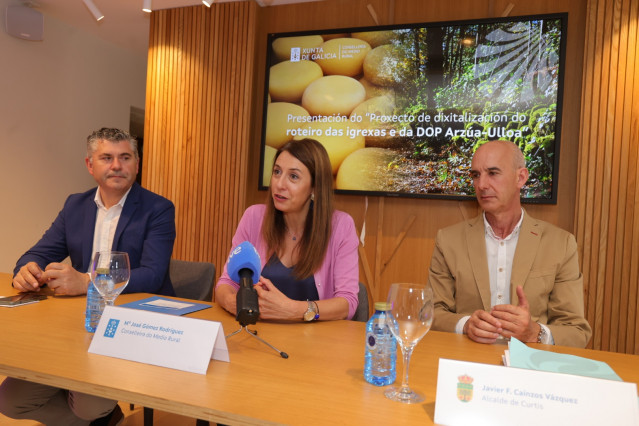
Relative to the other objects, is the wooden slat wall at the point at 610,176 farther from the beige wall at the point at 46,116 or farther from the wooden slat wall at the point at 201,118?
the beige wall at the point at 46,116

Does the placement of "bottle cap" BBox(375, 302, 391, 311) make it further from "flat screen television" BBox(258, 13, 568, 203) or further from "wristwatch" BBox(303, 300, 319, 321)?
"flat screen television" BBox(258, 13, 568, 203)

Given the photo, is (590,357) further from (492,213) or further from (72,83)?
(72,83)

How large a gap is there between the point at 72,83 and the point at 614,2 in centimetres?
549

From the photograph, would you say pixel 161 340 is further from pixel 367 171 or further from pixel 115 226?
pixel 367 171

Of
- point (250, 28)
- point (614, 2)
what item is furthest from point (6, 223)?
point (614, 2)

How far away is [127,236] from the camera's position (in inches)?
96.0

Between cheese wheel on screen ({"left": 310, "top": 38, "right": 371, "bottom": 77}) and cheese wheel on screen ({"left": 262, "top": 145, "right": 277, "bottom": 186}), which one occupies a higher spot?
cheese wheel on screen ({"left": 310, "top": 38, "right": 371, "bottom": 77})

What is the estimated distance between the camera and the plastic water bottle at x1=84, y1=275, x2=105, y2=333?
1.51 meters

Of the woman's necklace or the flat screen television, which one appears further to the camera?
the flat screen television

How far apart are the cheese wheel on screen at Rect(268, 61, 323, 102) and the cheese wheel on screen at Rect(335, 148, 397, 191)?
2.62 ft

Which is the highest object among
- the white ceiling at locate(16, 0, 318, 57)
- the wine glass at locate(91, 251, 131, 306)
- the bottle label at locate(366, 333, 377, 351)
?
the white ceiling at locate(16, 0, 318, 57)

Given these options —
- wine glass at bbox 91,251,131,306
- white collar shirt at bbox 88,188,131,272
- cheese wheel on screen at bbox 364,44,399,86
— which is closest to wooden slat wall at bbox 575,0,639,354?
cheese wheel on screen at bbox 364,44,399,86

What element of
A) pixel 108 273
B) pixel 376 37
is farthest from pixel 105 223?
pixel 376 37

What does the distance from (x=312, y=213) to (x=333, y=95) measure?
2264 mm
